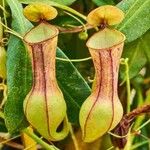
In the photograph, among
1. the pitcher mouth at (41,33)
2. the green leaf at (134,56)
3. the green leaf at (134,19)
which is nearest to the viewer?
the pitcher mouth at (41,33)

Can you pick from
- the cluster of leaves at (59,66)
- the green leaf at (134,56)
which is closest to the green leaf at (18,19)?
the cluster of leaves at (59,66)

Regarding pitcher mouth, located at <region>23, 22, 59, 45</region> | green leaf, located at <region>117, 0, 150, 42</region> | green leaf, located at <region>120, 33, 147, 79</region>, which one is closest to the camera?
pitcher mouth, located at <region>23, 22, 59, 45</region>

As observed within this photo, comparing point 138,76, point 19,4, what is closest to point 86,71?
point 138,76

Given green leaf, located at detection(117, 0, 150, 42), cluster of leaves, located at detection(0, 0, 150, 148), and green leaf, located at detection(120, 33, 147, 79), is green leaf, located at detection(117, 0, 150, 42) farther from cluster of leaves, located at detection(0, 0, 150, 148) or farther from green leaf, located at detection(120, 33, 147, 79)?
green leaf, located at detection(120, 33, 147, 79)

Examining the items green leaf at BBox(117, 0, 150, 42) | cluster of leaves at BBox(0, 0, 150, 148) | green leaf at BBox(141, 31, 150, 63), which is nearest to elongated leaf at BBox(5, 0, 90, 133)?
cluster of leaves at BBox(0, 0, 150, 148)

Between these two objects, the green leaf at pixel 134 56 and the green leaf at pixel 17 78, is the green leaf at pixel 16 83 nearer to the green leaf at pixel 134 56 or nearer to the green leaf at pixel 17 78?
the green leaf at pixel 17 78

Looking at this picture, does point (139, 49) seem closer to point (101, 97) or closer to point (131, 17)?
point (131, 17)
